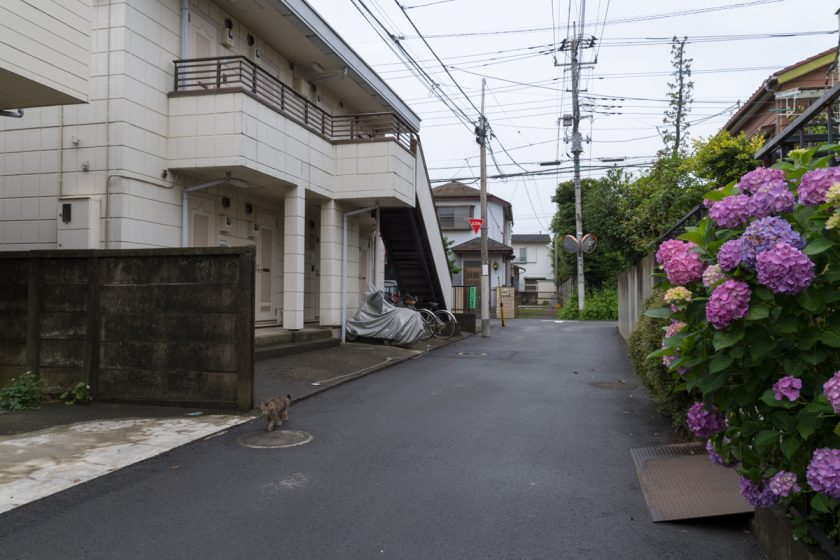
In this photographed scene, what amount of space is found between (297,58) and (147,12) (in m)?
4.52

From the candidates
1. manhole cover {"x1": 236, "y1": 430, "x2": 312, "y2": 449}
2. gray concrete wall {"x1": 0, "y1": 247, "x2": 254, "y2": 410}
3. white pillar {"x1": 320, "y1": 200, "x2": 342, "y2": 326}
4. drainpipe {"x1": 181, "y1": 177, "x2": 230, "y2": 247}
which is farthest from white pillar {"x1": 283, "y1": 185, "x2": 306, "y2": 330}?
manhole cover {"x1": 236, "y1": 430, "x2": 312, "y2": 449}

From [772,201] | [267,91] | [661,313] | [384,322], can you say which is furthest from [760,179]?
[384,322]

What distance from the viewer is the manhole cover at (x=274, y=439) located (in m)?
5.27

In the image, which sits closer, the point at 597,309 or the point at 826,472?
the point at 826,472

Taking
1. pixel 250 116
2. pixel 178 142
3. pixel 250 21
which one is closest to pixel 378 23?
pixel 250 21

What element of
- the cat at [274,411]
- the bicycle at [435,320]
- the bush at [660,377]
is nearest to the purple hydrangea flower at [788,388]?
the bush at [660,377]

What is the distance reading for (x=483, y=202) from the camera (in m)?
19.6

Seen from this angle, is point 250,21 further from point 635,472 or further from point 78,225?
point 635,472

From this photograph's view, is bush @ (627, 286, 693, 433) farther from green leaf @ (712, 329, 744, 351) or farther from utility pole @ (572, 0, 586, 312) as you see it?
utility pole @ (572, 0, 586, 312)

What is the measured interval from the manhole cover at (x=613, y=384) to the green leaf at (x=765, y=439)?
21.3 ft

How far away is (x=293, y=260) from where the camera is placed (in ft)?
36.8

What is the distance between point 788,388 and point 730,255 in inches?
23.3

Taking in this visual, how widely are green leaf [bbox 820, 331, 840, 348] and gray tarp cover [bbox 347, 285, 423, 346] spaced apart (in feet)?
36.6

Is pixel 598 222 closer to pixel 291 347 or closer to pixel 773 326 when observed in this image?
pixel 291 347
